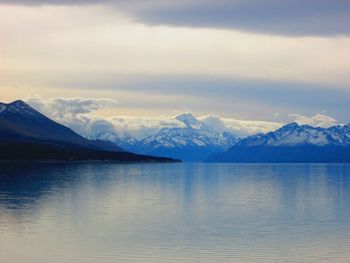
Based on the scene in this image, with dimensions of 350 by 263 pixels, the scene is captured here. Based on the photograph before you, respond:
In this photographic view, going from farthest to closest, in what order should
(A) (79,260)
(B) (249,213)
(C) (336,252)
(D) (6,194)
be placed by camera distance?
1. (D) (6,194)
2. (B) (249,213)
3. (C) (336,252)
4. (A) (79,260)

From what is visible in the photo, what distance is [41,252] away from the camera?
190 ft

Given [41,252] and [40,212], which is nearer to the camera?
[41,252]

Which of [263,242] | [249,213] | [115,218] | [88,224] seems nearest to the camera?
[263,242]

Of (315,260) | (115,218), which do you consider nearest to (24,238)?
(115,218)

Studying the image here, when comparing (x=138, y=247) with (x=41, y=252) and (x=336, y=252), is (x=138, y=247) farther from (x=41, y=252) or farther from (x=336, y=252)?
(x=336, y=252)

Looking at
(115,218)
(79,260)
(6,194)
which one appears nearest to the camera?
(79,260)

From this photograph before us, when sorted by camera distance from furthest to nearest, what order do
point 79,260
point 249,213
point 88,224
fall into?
point 249,213, point 88,224, point 79,260

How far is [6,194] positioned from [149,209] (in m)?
32.5

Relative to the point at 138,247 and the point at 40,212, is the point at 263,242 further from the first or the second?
the point at 40,212

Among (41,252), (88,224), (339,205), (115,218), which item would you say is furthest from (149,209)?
(41,252)

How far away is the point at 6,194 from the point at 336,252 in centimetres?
7028

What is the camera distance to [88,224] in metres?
76.4

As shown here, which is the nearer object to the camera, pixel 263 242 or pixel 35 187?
pixel 263 242

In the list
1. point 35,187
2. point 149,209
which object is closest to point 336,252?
point 149,209
